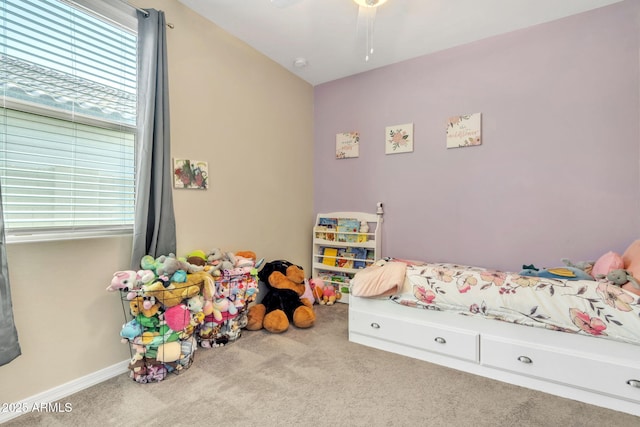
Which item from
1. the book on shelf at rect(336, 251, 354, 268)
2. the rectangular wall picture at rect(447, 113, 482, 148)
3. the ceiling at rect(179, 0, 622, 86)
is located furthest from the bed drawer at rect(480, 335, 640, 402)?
the ceiling at rect(179, 0, 622, 86)

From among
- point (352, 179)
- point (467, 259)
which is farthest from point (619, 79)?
point (352, 179)

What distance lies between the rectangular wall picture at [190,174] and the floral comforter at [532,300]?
67.8 inches

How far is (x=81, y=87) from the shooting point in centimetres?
178

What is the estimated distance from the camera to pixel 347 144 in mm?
3498

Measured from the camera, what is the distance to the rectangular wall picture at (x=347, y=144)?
11.3 feet

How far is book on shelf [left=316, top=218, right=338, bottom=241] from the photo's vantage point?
3463 mm

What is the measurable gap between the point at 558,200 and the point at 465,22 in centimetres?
161

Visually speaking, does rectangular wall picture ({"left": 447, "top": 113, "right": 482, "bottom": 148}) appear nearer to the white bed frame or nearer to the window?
the white bed frame

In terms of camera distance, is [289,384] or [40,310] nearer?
[40,310]

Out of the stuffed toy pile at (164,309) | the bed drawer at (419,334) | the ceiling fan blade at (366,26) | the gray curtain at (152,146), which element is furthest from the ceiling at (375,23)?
the bed drawer at (419,334)

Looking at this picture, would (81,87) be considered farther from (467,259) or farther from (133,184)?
(467,259)

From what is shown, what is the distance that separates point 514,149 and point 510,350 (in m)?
1.66

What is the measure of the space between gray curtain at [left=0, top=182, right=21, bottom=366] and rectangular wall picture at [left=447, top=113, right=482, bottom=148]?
315cm

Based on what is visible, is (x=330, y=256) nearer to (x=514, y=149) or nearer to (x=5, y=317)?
(x=514, y=149)
